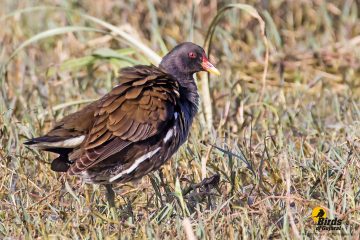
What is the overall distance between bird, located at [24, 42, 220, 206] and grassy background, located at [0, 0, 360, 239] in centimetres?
15

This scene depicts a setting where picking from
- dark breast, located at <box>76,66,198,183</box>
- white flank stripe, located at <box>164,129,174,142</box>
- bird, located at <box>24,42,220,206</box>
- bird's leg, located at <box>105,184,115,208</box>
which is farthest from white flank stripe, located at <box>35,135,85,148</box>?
white flank stripe, located at <box>164,129,174,142</box>

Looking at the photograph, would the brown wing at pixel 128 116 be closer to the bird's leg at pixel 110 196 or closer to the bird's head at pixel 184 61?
the bird's leg at pixel 110 196

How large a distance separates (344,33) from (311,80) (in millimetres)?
1019

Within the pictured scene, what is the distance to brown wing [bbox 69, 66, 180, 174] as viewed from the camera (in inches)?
178

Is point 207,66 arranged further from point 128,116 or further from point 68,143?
point 68,143

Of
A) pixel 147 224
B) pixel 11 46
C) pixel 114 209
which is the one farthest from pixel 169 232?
pixel 11 46

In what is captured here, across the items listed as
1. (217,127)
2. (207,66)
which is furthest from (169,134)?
A: (217,127)

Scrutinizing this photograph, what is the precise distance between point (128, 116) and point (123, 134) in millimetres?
107

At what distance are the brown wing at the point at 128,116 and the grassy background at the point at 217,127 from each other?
0.25m

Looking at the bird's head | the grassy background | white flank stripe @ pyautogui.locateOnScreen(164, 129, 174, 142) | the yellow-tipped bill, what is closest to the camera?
the grassy background

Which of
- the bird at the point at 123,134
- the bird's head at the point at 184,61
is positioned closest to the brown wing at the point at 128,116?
the bird at the point at 123,134

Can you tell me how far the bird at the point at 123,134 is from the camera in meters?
4.54

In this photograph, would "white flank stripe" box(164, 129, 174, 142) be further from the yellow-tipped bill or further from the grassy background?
the yellow-tipped bill

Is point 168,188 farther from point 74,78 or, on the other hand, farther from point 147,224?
→ point 74,78
